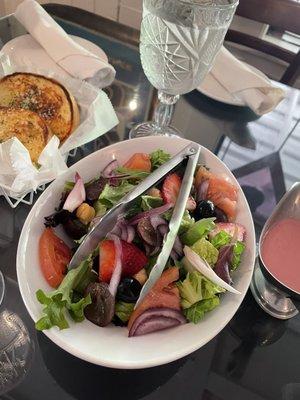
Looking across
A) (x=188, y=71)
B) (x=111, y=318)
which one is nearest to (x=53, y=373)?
(x=111, y=318)

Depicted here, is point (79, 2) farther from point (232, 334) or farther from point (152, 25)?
point (232, 334)

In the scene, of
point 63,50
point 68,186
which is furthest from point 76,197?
point 63,50

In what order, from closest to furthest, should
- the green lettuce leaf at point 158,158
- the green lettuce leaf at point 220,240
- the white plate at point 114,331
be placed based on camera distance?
the white plate at point 114,331 < the green lettuce leaf at point 220,240 < the green lettuce leaf at point 158,158

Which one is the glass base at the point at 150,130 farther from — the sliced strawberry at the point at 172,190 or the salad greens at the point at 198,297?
the salad greens at the point at 198,297

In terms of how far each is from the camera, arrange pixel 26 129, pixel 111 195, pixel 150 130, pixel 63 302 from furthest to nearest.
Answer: pixel 150 130 → pixel 26 129 → pixel 111 195 → pixel 63 302

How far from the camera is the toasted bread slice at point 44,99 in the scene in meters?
0.66

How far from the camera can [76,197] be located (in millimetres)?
503

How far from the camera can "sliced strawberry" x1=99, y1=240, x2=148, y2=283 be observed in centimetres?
43

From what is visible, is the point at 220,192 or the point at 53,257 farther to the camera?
the point at 220,192

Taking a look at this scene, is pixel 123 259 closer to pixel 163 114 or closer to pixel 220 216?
pixel 220 216

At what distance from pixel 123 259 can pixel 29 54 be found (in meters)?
0.57

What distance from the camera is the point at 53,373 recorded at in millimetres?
423

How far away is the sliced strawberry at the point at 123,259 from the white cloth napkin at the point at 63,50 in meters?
0.43

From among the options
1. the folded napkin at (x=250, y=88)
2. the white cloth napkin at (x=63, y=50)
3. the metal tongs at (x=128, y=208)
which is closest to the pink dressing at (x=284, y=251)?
the metal tongs at (x=128, y=208)
